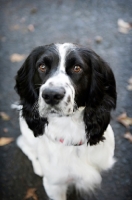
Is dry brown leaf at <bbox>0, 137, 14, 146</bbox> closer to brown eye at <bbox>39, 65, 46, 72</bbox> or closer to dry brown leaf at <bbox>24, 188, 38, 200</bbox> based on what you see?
dry brown leaf at <bbox>24, 188, 38, 200</bbox>

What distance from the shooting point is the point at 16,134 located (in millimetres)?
3182

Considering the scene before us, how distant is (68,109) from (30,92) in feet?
1.50

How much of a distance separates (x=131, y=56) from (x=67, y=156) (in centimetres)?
206

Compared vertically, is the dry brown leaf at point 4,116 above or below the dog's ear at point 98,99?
below

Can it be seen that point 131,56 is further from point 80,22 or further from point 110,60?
point 80,22

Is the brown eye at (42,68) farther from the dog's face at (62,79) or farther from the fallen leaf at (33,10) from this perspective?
the fallen leaf at (33,10)

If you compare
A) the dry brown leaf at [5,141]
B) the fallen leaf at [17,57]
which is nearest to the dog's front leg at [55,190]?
the dry brown leaf at [5,141]

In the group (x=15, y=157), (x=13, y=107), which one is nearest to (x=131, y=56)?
(x=13, y=107)

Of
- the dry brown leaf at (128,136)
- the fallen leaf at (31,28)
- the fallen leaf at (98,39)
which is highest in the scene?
the fallen leaf at (31,28)

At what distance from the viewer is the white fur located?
Result: 2062 millimetres

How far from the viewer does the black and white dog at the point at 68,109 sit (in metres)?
1.74

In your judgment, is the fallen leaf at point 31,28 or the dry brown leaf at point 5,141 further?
the fallen leaf at point 31,28

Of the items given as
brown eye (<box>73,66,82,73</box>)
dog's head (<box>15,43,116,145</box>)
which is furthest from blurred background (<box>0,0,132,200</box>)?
brown eye (<box>73,66,82,73</box>)

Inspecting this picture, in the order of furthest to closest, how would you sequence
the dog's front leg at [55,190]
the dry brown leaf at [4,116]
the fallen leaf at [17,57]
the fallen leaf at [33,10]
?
the fallen leaf at [33,10]
the fallen leaf at [17,57]
the dry brown leaf at [4,116]
the dog's front leg at [55,190]
